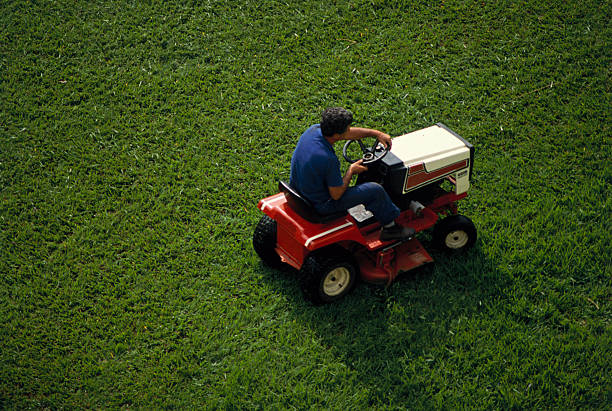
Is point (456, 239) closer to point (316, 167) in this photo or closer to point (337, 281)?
point (337, 281)

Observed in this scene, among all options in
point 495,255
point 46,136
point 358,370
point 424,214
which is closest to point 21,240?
point 46,136

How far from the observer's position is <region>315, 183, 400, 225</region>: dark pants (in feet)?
19.9

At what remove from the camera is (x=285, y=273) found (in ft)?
22.2

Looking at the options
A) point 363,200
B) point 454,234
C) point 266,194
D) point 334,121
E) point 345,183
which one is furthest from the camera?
point 266,194

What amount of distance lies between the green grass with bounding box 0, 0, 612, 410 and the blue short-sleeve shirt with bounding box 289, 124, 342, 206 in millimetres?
1256

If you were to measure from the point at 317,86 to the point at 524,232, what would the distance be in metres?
3.88

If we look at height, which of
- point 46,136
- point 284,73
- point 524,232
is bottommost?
point 524,232

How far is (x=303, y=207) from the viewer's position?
598 centimetres

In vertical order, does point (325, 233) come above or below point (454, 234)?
above

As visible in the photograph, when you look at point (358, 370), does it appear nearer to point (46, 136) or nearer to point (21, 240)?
point (21, 240)

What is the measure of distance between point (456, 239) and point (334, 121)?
2.15 m

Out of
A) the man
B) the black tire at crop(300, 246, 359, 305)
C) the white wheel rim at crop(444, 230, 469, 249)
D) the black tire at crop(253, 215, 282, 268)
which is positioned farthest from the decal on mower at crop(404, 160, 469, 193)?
the black tire at crop(253, 215, 282, 268)

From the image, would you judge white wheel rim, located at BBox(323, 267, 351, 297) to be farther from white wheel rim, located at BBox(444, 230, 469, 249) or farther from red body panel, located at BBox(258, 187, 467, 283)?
white wheel rim, located at BBox(444, 230, 469, 249)

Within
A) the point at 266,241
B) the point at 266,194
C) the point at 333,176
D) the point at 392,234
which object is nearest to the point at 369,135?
the point at 333,176
